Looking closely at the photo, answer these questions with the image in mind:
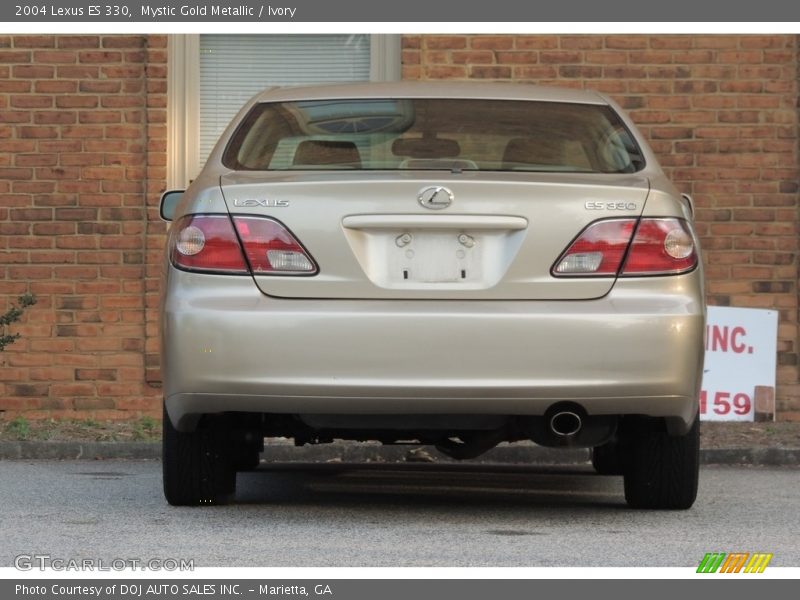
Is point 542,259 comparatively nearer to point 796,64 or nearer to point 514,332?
point 514,332

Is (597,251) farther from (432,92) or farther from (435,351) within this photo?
(432,92)

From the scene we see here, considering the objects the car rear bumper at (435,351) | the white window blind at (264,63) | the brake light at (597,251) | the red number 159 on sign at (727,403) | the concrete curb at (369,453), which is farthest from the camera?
the white window blind at (264,63)

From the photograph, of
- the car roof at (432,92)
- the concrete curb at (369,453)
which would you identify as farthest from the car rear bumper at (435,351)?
the concrete curb at (369,453)

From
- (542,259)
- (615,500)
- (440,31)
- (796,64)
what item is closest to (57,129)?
(440,31)

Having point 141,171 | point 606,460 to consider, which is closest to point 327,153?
point 606,460

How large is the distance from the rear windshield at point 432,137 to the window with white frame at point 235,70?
5188 millimetres

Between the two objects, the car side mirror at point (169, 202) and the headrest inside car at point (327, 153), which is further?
the car side mirror at point (169, 202)

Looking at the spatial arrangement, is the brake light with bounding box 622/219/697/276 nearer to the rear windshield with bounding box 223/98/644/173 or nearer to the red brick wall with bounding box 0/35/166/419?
the rear windshield with bounding box 223/98/644/173

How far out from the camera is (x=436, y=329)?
5.46 m

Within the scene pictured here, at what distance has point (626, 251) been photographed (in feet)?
18.4

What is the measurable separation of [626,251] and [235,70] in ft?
22.3

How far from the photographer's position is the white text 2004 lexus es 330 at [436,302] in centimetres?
548

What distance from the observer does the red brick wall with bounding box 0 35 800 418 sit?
1143 centimetres

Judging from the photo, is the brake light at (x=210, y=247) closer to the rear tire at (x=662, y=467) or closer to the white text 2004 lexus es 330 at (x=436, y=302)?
the white text 2004 lexus es 330 at (x=436, y=302)
